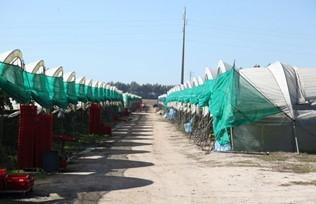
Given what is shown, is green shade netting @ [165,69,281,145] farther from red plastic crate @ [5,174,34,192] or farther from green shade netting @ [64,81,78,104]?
red plastic crate @ [5,174,34,192]

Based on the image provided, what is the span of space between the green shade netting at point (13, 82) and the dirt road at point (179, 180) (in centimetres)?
261

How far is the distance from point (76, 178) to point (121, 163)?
4154mm

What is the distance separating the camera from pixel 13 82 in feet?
53.9

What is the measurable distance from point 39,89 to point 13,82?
12.3ft

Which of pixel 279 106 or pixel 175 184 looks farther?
pixel 279 106

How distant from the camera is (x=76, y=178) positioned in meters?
15.2

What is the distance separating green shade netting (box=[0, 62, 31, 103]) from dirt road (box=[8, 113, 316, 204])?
2609mm

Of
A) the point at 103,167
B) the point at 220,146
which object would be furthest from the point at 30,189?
the point at 220,146

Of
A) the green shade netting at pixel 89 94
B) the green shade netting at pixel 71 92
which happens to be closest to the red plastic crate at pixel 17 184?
the green shade netting at pixel 71 92

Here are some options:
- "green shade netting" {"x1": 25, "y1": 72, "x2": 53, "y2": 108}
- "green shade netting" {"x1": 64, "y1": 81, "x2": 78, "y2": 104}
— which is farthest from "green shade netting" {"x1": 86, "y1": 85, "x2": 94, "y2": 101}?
"green shade netting" {"x1": 25, "y1": 72, "x2": 53, "y2": 108}

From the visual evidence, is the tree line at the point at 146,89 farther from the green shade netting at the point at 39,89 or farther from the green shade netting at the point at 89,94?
Result: the green shade netting at the point at 39,89

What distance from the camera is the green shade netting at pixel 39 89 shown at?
19.6 m

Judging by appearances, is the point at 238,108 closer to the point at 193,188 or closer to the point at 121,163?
the point at 121,163

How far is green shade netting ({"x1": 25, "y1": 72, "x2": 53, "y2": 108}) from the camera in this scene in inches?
773
